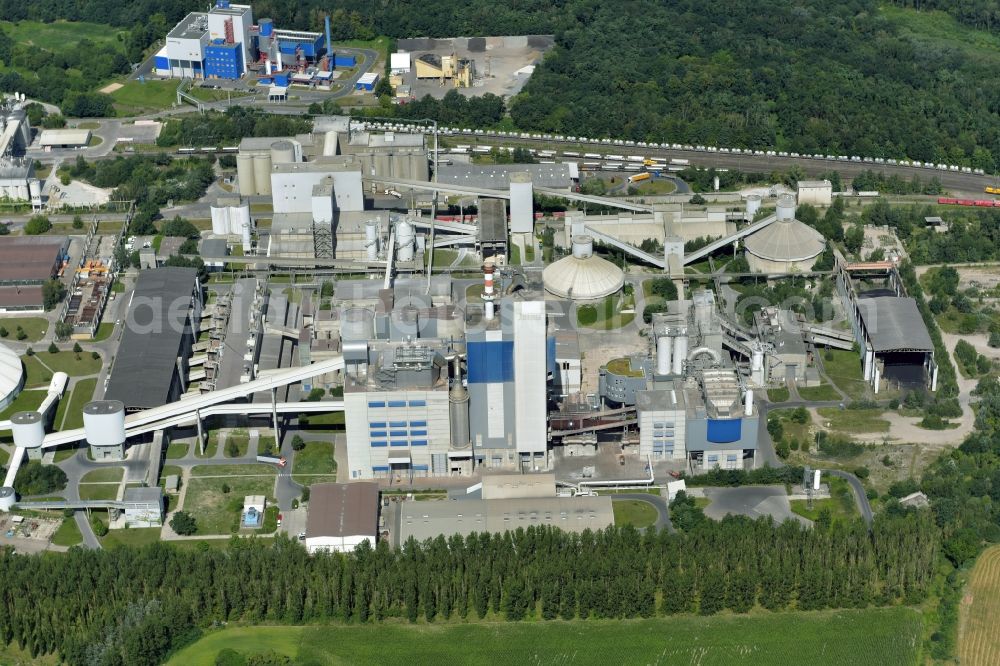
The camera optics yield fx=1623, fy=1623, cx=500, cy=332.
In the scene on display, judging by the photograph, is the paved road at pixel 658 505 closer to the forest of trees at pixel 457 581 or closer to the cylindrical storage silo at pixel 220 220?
the forest of trees at pixel 457 581

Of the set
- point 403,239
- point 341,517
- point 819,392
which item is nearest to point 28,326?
point 403,239

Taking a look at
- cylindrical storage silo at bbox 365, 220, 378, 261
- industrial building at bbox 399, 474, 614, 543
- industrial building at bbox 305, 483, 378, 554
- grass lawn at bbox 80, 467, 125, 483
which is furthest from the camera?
cylindrical storage silo at bbox 365, 220, 378, 261

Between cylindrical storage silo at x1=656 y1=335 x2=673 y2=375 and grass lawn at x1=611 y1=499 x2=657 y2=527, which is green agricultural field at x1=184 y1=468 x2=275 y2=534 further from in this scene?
cylindrical storage silo at x1=656 y1=335 x2=673 y2=375

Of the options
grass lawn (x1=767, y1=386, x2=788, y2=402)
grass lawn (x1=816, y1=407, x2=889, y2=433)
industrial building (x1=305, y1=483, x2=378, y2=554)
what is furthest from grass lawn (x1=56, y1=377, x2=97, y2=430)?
grass lawn (x1=816, y1=407, x2=889, y2=433)

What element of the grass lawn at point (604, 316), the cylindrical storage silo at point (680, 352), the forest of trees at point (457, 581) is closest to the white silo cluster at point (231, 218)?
the grass lawn at point (604, 316)

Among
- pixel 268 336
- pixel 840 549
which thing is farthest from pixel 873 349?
pixel 268 336

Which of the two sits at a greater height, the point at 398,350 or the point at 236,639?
the point at 398,350

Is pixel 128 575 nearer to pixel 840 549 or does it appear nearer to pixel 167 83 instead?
pixel 840 549
